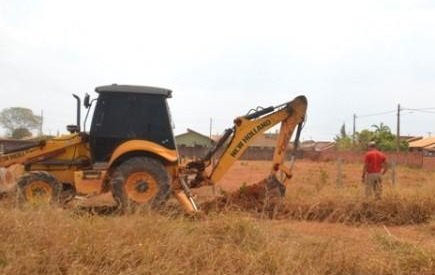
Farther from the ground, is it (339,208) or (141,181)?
(141,181)

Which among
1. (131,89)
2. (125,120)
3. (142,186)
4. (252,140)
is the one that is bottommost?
(142,186)

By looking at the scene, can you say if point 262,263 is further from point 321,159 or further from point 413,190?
point 321,159

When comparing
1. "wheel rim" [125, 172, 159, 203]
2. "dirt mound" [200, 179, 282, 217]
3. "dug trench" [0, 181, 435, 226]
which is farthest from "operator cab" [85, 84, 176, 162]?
"dirt mound" [200, 179, 282, 217]

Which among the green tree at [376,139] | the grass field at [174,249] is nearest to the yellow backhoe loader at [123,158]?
the grass field at [174,249]

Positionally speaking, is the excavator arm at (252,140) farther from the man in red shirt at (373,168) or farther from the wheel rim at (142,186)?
the man in red shirt at (373,168)

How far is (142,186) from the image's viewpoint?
36.7 ft

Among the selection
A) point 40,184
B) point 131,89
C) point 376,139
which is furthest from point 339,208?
point 376,139

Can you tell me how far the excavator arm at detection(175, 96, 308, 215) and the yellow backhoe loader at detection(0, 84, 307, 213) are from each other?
2 centimetres

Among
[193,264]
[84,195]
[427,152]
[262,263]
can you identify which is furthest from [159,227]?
[427,152]

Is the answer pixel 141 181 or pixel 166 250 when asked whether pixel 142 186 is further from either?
pixel 166 250

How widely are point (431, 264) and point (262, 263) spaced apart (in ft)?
6.00

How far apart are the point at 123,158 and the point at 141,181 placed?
22.3 inches

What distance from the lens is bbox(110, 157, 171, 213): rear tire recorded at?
11.1 meters

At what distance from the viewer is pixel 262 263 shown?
243 inches
